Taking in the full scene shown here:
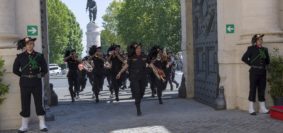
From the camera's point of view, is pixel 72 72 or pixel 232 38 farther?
pixel 72 72

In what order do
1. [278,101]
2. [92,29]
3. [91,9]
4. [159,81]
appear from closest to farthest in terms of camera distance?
[278,101] < [159,81] < [92,29] < [91,9]

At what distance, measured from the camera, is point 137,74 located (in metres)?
13.6

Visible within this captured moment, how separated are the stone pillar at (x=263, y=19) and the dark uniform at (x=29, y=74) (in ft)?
17.1

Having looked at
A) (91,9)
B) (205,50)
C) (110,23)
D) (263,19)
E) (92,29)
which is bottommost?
(205,50)

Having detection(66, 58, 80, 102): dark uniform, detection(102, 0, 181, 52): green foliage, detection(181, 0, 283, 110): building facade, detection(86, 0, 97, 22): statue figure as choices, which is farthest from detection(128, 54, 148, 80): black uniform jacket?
detection(102, 0, 181, 52): green foliage

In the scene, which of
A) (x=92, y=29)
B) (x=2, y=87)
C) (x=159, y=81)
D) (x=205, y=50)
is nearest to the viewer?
(x=2, y=87)

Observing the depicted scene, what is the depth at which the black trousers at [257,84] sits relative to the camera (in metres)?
12.3

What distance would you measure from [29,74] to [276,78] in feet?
18.9

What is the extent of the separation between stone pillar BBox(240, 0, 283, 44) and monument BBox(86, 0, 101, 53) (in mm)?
34583

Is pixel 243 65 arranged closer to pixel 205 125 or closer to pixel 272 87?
pixel 272 87

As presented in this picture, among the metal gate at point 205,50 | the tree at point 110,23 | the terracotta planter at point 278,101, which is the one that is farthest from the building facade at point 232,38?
the tree at point 110,23

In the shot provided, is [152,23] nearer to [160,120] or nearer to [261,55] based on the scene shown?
[261,55]

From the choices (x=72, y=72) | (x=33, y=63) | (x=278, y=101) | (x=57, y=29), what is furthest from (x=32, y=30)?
(x=57, y=29)

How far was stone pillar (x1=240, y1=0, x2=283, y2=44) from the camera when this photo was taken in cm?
1280
